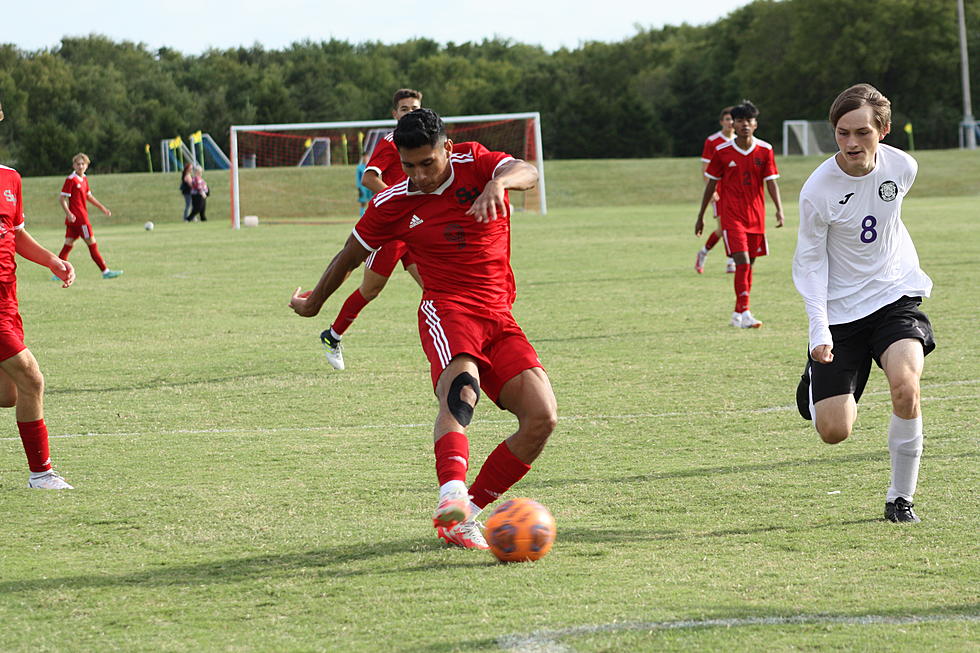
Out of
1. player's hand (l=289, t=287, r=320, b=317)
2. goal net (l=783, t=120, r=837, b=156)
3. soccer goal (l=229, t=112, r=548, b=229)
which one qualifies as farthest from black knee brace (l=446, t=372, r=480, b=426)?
goal net (l=783, t=120, r=837, b=156)

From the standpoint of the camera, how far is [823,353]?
517 centimetres

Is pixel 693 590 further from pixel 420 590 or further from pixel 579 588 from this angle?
pixel 420 590

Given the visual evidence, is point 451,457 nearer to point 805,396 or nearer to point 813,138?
point 805,396

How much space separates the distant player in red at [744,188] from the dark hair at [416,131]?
795 cm

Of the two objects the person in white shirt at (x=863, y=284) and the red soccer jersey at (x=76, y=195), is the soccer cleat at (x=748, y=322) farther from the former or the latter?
the red soccer jersey at (x=76, y=195)

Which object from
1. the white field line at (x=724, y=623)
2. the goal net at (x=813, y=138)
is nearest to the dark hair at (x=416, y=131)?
the white field line at (x=724, y=623)

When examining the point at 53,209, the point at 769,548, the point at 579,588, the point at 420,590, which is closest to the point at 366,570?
the point at 420,590

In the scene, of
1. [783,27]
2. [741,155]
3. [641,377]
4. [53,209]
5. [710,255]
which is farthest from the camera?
[783,27]

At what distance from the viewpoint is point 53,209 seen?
44.2m

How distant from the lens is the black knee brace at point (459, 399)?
494 centimetres

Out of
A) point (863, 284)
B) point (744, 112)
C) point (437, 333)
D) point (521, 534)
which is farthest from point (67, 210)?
point (521, 534)

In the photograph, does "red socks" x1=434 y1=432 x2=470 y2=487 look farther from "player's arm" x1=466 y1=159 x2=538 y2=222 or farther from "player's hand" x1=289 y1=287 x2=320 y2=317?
"player's hand" x1=289 y1=287 x2=320 y2=317

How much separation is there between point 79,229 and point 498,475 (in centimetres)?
1731

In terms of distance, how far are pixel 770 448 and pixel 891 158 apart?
2.01 m
